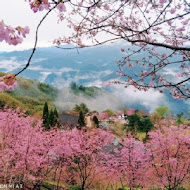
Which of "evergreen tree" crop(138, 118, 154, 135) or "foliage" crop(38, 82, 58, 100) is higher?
"foliage" crop(38, 82, 58, 100)

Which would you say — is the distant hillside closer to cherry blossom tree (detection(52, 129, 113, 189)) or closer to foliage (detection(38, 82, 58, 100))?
foliage (detection(38, 82, 58, 100))

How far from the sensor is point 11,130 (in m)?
11.2

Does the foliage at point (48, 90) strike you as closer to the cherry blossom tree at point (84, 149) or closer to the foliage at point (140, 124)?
the foliage at point (140, 124)

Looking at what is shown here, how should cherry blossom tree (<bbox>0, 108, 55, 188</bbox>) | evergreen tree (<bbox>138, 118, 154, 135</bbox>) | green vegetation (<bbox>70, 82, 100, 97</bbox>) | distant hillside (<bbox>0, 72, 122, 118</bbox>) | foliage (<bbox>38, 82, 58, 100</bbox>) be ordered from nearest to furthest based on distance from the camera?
cherry blossom tree (<bbox>0, 108, 55, 188</bbox>), evergreen tree (<bbox>138, 118, 154, 135</bbox>), distant hillside (<bbox>0, 72, 122, 118</bbox>), foliage (<bbox>38, 82, 58, 100</bbox>), green vegetation (<bbox>70, 82, 100, 97</bbox>)

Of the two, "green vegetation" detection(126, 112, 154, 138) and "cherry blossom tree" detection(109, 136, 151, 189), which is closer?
"cherry blossom tree" detection(109, 136, 151, 189)

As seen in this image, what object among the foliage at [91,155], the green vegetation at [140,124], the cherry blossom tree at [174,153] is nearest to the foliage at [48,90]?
the green vegetation at [140,124]

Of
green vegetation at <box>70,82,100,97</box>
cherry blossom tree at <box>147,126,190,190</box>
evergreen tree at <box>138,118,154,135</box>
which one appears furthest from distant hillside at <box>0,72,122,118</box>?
cherry blossom tree at <box>147,126,190,190</box>

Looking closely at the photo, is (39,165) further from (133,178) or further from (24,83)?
(24,83)

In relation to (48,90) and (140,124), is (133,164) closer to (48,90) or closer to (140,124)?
(140,124)

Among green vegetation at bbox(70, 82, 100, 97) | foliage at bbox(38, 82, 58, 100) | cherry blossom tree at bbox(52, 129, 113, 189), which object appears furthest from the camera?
green vegetation at bbox(70, 82, 100, 97)

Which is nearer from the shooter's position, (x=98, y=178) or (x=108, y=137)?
(x=108, y=137)

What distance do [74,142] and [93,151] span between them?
3.29ft

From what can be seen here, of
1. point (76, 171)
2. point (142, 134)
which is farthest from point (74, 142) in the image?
point (142, 134)

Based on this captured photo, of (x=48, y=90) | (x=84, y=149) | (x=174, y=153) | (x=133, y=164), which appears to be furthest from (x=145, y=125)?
(x=48, y=90)
